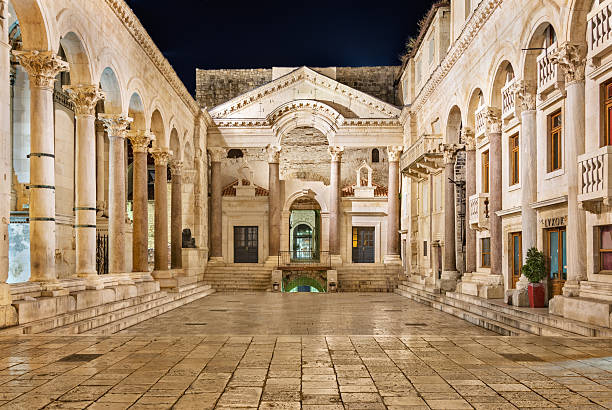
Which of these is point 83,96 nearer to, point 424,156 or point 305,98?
point 424,156

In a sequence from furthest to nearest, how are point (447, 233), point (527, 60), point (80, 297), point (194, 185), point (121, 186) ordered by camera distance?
point (194, 185) < point (447, 233) < point (121, 186) < point (527, 60) < point (80, 297)

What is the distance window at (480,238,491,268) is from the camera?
19.5 metres

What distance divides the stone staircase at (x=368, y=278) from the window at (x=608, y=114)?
→ 1815cm

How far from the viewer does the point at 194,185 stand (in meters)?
30.7

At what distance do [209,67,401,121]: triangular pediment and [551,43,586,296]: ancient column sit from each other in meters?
20.3

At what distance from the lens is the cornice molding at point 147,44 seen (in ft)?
57.9

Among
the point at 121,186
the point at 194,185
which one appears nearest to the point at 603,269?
the point at 121,186

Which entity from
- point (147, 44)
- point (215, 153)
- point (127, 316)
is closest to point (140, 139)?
point (147, 44)

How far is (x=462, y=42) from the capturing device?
20578 mm

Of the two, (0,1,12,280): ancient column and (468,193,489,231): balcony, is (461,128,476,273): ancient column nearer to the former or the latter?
(468,193,489,231): balcony

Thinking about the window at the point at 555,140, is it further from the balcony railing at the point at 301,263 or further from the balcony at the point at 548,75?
the balcony railing at the point at 301,263

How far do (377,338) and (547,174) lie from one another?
7130 millimetres

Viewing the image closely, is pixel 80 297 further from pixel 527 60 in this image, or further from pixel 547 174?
pixel 527 60

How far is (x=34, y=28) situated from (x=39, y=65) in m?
0.81
